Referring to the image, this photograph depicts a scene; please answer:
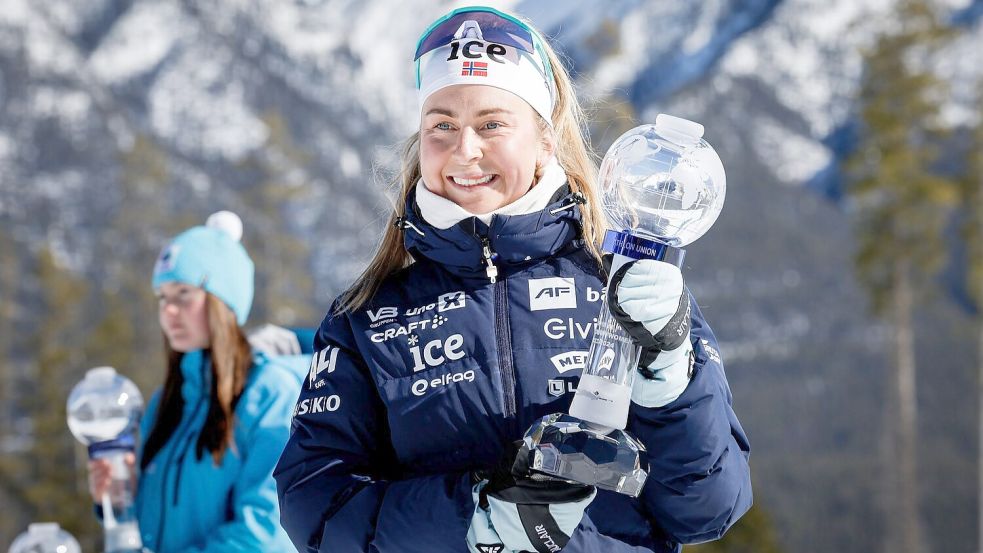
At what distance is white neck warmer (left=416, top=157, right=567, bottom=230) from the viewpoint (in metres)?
2.20

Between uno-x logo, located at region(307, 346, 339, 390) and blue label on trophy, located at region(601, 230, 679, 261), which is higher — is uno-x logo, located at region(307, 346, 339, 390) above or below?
below

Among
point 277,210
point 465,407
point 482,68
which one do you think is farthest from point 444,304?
point 277,210

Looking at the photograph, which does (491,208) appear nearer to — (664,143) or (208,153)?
(664,143)

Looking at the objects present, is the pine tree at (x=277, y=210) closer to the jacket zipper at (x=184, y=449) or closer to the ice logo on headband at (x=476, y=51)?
the jacket zipper at (x=184, y=449)

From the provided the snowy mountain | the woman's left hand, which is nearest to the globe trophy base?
the woman's left hand

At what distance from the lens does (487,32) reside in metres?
2.28

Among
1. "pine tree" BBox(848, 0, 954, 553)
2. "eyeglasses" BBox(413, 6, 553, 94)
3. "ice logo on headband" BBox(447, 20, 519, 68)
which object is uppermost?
"pine tree" BBox(848, 0, 954, 553)

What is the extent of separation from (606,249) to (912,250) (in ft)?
81.9

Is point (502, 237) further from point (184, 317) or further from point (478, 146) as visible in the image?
point (184, 317)

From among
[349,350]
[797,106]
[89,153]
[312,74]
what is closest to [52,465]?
[349,350]

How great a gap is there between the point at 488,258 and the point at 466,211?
109 mm

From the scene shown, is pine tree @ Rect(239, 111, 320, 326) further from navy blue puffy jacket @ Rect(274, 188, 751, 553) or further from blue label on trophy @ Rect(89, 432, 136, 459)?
navy blue puffy jacket @ Rect(274, 188, 751, 553)

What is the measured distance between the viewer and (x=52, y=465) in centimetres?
3044

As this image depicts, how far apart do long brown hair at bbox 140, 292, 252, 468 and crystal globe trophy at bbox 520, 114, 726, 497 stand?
2.12 meters
